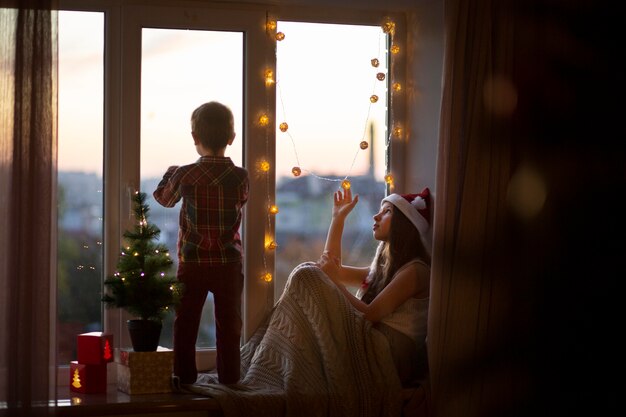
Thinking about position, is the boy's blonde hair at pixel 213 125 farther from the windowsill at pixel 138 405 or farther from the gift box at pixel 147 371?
the windowsill at pixel 138 405

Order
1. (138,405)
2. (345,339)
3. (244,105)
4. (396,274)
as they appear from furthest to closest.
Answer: (244,105) < (396,274) < (345,339) < (138,405)

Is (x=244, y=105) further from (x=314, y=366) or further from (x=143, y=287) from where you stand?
(x=314, y=366)

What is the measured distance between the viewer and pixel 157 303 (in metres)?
2.74

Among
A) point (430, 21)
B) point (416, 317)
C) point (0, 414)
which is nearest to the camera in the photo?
point (0, 414)

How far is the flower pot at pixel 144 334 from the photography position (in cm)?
276

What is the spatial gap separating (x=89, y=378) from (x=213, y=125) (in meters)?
0.89

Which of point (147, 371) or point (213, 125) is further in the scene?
point (213, 125)

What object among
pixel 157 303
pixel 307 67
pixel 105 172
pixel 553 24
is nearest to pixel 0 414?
pixel 157 303

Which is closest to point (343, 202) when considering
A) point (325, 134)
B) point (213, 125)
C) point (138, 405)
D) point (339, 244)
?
point (339, 244)

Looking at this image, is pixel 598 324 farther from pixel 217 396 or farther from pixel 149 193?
pixel 149 193

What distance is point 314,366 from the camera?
2805 mm

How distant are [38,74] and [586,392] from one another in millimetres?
1878

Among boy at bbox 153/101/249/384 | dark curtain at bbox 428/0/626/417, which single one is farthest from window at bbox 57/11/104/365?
dark curtain at bbox 428/0/626/417

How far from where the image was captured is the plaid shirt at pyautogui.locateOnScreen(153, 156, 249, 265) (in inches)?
113
